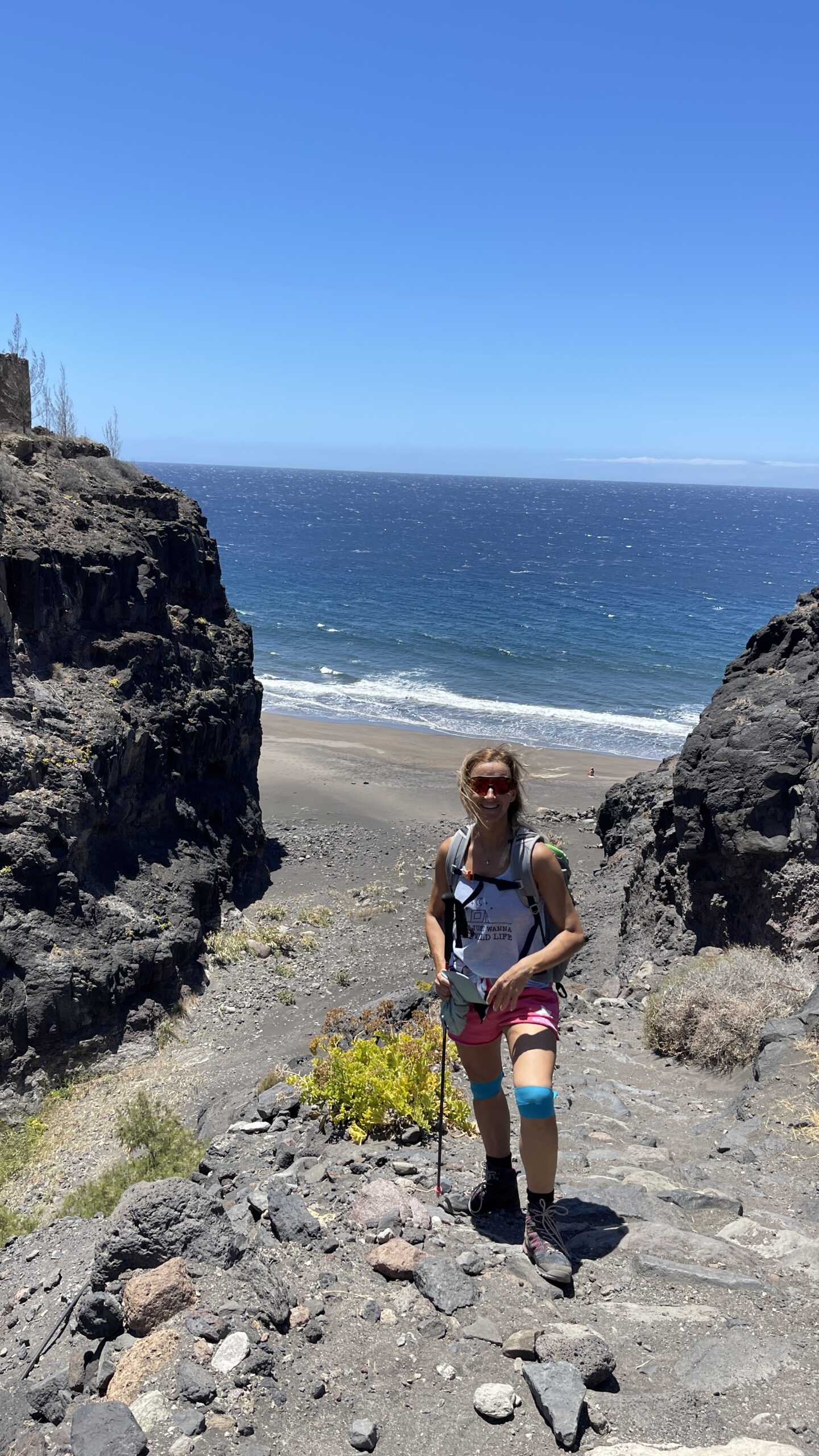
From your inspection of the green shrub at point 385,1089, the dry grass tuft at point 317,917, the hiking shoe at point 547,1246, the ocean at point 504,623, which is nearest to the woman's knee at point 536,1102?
the hiking shoe at point 547,1246

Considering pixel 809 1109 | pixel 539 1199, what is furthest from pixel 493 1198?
pixel 809 1109

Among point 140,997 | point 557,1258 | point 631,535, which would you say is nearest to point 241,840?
point 140,997

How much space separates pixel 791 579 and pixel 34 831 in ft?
316

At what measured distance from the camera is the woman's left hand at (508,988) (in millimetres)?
4512

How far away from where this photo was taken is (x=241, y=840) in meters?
20.8

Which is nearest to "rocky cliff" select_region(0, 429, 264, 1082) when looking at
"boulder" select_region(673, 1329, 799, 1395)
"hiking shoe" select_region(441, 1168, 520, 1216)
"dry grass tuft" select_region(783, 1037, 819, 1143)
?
"hiking shoe" select_region(441, 1168, 520, 1216)

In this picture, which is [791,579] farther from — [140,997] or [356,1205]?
[356,1205]

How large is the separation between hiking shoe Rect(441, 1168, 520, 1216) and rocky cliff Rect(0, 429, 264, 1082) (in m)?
9.32

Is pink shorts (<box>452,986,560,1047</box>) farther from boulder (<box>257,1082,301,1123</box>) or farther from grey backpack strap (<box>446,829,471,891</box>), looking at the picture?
boulder (<box>257,1082,301,1123</box>)

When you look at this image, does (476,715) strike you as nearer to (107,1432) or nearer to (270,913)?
(270,913)

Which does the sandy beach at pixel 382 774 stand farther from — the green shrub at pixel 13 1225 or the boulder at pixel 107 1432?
the boulder at pixel 107 1432

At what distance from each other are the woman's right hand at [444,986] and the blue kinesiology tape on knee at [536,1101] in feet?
1.88

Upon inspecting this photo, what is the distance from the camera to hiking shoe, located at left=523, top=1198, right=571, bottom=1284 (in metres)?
4.42

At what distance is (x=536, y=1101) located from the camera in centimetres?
441
